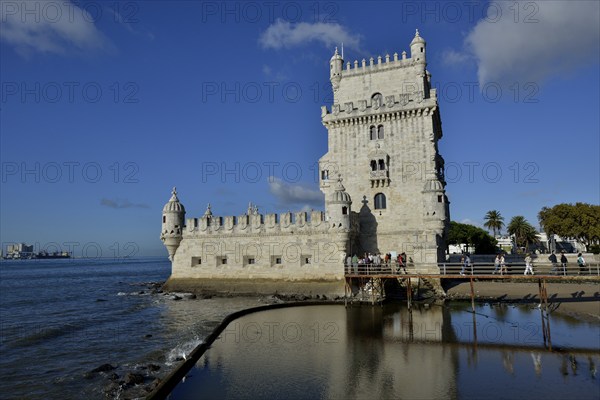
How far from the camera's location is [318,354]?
14.4m

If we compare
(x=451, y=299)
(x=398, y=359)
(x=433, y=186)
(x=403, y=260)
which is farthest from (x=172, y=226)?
(x=398, y=359)

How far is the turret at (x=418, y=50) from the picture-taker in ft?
98.4

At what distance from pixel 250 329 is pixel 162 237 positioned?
17.4 metres

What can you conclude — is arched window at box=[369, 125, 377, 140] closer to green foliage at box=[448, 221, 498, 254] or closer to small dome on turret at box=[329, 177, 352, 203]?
small dome on turret at box=[329, 177, 352, 203]

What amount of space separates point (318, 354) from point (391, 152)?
1896cm

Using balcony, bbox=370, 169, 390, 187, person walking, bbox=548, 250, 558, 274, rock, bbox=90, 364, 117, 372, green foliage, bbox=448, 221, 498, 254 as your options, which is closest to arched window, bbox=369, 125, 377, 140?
balcony, bbox=370, 169, 390, 187

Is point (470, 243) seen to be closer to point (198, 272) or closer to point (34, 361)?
point (198, 272)

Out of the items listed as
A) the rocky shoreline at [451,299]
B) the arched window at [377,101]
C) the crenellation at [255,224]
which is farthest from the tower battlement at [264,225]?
the arched window at [377,101]

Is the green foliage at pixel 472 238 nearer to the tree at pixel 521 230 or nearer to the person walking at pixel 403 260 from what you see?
the tree at pixel 521 230

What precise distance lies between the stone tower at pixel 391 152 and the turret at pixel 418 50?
76mm

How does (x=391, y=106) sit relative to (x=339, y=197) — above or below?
above

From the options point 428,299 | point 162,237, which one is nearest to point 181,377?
point 428,299

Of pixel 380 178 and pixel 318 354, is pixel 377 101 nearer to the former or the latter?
pixel 380 178

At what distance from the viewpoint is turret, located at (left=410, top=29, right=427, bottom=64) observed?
30.0m
